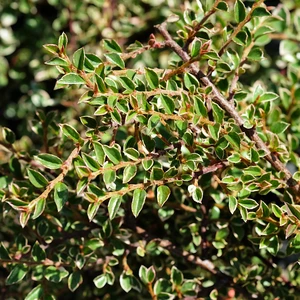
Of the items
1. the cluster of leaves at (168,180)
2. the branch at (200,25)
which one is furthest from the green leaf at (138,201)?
the branch at (200,25)

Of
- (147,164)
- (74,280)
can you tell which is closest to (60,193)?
(147,164)

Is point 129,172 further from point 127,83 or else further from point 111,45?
point 111,45

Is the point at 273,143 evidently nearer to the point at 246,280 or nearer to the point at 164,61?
the point at 246,280

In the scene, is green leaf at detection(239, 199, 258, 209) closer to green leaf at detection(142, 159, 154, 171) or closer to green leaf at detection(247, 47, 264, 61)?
green leaf at detection(142, 159, 154, 171)

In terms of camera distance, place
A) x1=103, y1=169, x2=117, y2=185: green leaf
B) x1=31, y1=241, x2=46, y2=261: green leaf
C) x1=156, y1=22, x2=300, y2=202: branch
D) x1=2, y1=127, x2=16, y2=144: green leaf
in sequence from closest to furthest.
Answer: x1=103, y1=169, x2=117, y2=185: green leaf, x1=156, y1=22, x2=300, y2=202: branch, x1=31, y1=241, x2=46, y2=261: green leaf, x1=2, y1=127, x2=16, y2=144: green leaf

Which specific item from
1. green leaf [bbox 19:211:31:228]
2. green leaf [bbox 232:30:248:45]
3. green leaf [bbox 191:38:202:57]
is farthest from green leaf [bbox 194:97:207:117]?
green leaf [bbox 19:211:31:228]
